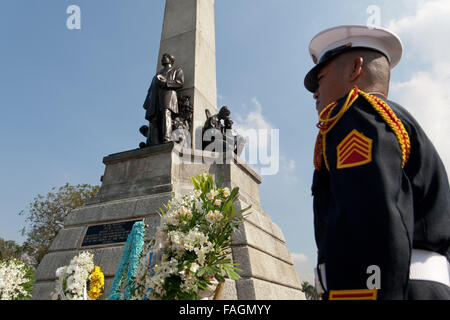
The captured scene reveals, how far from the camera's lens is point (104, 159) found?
8.15m

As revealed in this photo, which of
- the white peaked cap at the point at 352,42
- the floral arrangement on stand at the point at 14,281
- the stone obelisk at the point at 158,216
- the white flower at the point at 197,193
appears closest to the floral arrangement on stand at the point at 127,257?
the stone obelisk at the point at 158,216

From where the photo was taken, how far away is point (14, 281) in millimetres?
5328

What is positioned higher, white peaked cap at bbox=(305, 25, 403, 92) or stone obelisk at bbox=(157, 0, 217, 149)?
stone obelisk at bbox=(157, 0, 217, 149)

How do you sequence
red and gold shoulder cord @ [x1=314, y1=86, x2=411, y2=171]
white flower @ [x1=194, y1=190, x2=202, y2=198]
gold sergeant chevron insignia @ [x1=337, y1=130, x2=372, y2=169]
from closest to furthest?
gold sergeant chevron insignia @ [x1=337, y1=130, x2=372, y2=169], red and gold shoulder cord @ [x1=314, y1=86, x2=411, y2=171], white flower @ [x1=194, y1=190, x2=202, y2=198]

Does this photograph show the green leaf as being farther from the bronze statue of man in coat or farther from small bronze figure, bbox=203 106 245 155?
the bronze statue of man in coat

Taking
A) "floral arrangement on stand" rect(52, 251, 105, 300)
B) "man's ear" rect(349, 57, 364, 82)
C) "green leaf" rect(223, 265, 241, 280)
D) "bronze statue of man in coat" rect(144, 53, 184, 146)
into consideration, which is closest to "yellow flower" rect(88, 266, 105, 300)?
"floral arrangement on stand" rect(52, 251, 105, 300)

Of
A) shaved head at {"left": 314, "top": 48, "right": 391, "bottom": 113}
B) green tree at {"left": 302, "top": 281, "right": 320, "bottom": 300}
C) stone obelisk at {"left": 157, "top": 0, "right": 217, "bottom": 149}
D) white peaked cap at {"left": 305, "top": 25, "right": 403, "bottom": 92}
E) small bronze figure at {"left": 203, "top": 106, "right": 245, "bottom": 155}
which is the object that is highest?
stone obelisk at {"left": 157, "top": 0, "right": 217, "bottom": 149}

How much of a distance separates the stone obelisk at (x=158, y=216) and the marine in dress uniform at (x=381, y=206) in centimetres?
357

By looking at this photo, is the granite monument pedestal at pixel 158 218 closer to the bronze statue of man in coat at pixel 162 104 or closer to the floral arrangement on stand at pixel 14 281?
the floral arrangement on stand at pixel 14 281

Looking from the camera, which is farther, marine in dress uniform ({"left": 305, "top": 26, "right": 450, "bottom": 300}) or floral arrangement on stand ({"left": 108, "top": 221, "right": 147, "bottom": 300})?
floral arrangement on stand ({"left": 108, "top": 221, "right": 147, "bottom": 300})

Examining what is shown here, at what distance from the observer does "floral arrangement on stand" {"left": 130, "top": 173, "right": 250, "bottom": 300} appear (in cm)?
286

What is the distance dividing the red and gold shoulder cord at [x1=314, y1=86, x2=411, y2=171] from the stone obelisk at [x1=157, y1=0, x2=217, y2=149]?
6294 mm

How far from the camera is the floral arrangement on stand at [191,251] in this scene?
286 centimetres
